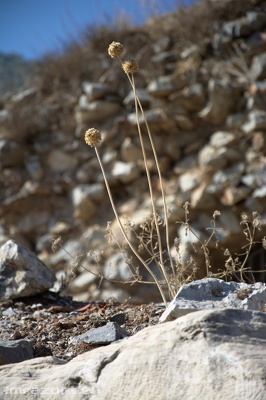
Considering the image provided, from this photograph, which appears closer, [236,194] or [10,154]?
[236,194]

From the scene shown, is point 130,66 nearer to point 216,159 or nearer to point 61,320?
point 61,320

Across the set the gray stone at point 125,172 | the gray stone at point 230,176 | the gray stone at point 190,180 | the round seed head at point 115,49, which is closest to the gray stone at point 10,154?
the gray stone at point 125,172

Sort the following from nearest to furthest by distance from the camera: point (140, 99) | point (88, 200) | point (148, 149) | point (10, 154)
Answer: point (148, 149) → point (88, 200) → point (140, 99) → point (10, 154)

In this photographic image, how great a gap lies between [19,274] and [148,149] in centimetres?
341

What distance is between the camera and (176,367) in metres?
1.46

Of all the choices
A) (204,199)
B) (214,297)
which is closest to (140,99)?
(204,199)

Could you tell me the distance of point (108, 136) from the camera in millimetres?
6766

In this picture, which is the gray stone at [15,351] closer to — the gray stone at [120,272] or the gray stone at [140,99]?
the gray stone at [120,272]

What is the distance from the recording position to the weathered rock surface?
1.38 metres

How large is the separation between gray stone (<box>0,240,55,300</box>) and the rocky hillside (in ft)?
8.03

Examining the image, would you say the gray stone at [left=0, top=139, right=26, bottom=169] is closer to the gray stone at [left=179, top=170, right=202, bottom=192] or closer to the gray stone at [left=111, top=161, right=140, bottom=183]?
the gray stone at [left=111, top=161, right=140, bottom=183]

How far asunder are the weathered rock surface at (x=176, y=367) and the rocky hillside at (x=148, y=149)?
398cm

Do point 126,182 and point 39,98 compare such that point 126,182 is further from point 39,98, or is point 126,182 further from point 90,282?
point 39,98

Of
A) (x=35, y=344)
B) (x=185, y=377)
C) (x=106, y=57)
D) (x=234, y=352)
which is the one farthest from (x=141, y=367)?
(x=106, y=57)
